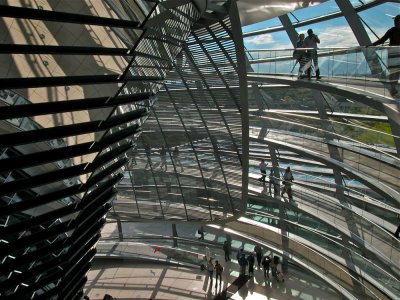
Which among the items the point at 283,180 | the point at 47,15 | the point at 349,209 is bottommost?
the point at 47,15

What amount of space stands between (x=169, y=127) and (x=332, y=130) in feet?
23.6

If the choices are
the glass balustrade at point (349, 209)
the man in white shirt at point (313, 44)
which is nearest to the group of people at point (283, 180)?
the glass balustrade at point (349, 209)

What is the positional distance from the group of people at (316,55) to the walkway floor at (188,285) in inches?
472

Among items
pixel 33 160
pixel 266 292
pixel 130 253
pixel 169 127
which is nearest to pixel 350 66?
pixel 169 127

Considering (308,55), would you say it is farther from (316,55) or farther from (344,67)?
(344,67)

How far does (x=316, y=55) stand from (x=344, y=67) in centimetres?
→ 94

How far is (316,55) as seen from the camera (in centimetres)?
1423

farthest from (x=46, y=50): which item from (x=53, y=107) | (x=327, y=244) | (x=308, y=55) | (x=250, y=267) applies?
(x=250, y=267)

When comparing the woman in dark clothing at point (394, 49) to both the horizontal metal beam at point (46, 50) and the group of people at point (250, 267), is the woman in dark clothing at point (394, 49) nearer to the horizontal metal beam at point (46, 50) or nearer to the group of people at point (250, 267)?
the horizontal metal beam at point (46, 50)

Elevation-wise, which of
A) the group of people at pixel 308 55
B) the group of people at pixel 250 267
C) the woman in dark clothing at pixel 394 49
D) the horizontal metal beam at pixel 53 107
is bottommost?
the horizontal metal beam at pixel 53 107

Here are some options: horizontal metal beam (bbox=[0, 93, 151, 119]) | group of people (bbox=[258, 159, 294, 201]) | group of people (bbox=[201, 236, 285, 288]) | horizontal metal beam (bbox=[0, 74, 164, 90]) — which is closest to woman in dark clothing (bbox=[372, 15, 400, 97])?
horizontal metal beam (bbox=[0, 93, 151, 119])

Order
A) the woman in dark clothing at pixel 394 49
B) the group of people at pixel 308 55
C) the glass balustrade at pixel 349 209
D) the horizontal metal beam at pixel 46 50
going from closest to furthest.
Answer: the horizontal metal beam at pixel 46 50 → the woman in dark clothing at pixel 394 49 → the group of people at pixel 308 55 → the glass balustrade at pixel 349 209

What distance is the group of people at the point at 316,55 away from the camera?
10.9m

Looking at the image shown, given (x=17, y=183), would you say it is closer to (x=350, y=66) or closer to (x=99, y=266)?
(x=350, y=66)
